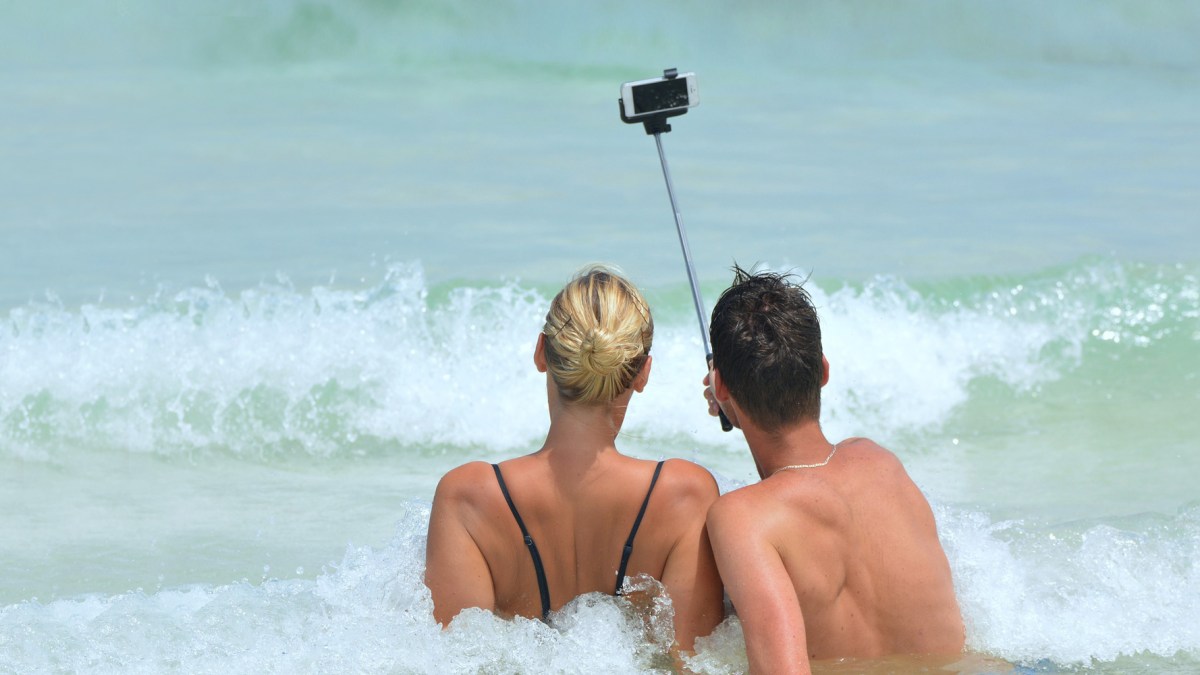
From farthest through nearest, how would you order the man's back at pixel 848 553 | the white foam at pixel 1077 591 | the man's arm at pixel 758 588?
the white foam at pixel 1077 591 → the man's back at pixel 848 553 → the man's arm at pixel 758 588

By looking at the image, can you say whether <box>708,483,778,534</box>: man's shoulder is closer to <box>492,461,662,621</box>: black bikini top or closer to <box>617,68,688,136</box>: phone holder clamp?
<box>492,461,662,621</box>: black bikini top

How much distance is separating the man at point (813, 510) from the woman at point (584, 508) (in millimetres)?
169

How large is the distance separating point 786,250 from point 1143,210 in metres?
2.66

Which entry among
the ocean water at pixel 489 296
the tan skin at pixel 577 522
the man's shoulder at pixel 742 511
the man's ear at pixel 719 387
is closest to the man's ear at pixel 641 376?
the tan skin at pixel 577 522

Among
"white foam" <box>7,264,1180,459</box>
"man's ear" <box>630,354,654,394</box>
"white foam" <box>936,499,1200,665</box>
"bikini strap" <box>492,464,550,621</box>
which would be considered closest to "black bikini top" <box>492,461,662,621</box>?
"bikini strap" <box>492,464,550,621</box>

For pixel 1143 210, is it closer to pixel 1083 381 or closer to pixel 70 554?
pixel 1083 381


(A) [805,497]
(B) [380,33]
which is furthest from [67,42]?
(A) [805,497]

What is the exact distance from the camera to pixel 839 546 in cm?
277

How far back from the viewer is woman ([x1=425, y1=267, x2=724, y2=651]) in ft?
9.33

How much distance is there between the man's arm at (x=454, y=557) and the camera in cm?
288

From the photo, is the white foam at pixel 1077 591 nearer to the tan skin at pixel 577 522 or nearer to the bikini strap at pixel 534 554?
the tan skin at pixel 577 522

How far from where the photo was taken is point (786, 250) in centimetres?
877

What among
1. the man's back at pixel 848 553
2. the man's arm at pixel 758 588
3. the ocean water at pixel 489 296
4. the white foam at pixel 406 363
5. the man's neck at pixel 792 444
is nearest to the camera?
the man's arm at pixel 758 588

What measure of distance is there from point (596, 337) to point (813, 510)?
561mm
